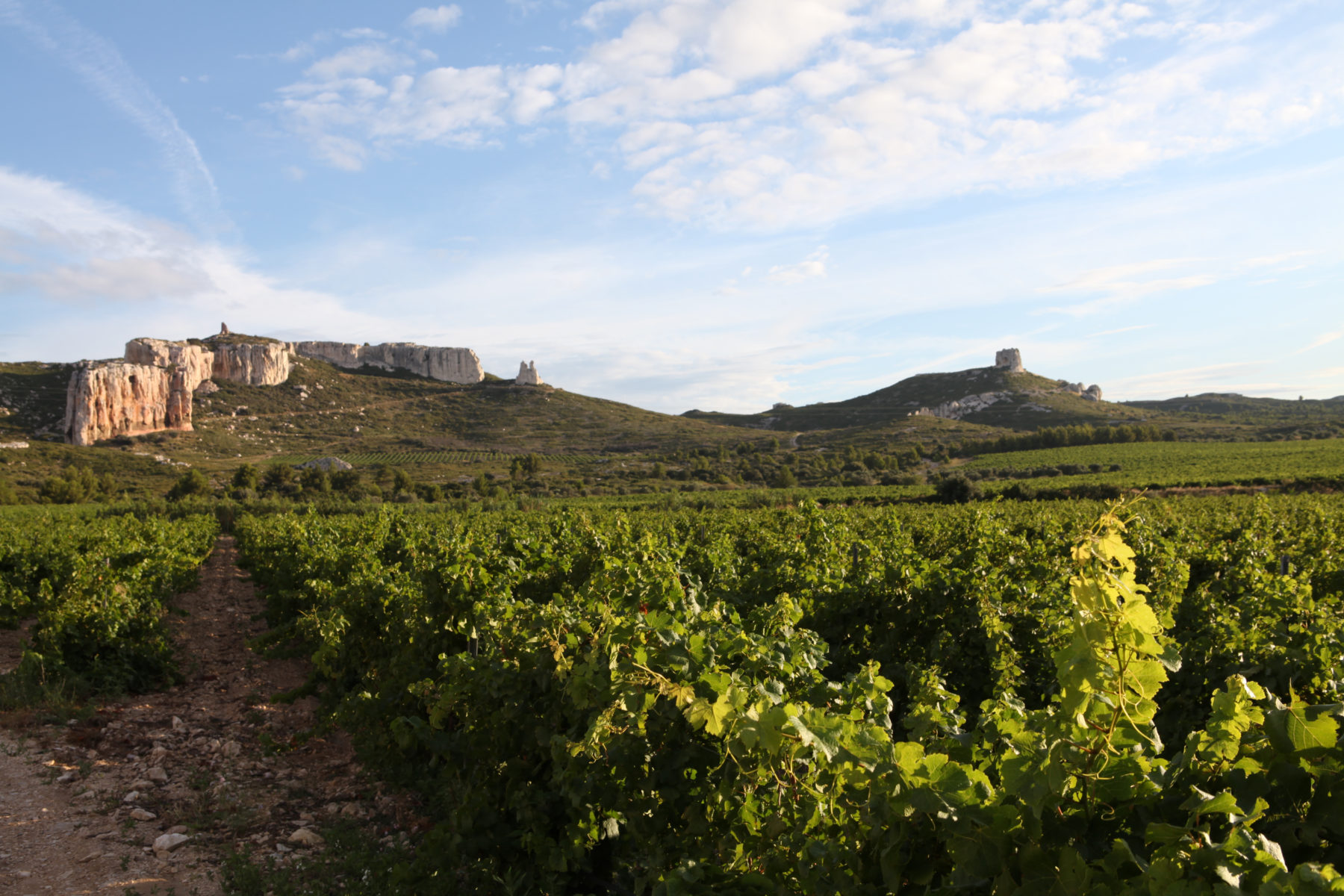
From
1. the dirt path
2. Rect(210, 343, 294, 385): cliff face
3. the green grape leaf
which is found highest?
Rect(210, 343, 294, 385): cliff face

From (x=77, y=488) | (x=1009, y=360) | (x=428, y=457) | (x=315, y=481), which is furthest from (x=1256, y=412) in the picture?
(x=77, y=488)

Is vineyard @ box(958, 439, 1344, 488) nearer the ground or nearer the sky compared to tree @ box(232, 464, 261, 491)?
nearer the sky

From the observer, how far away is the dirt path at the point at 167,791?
468 cm

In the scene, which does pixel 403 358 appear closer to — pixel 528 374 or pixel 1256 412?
pixel 528 374

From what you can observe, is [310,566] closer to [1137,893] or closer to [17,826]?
[17,826]

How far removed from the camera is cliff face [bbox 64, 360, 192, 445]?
67.7 m

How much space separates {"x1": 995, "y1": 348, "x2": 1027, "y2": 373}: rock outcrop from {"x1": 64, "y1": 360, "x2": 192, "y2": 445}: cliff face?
10305 centimetres

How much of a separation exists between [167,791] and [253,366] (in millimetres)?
90668

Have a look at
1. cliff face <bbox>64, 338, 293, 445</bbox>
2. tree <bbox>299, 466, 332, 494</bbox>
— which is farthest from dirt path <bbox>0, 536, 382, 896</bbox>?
cliff face <bbox>64, 338, 293, 445</bbox>

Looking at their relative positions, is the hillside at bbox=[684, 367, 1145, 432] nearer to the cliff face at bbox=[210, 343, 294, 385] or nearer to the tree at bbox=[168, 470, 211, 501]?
the cliff face at bbox=[210, 343, 294, 385]

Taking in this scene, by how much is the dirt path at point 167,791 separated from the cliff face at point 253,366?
8540 cm

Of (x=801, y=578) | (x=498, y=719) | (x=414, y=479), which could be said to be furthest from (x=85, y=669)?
(x=414, y=479)

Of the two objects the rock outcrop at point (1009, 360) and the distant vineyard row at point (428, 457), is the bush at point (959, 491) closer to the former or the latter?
the distant vineyard row at point (428, 457)

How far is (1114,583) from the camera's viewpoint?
1255 mm
